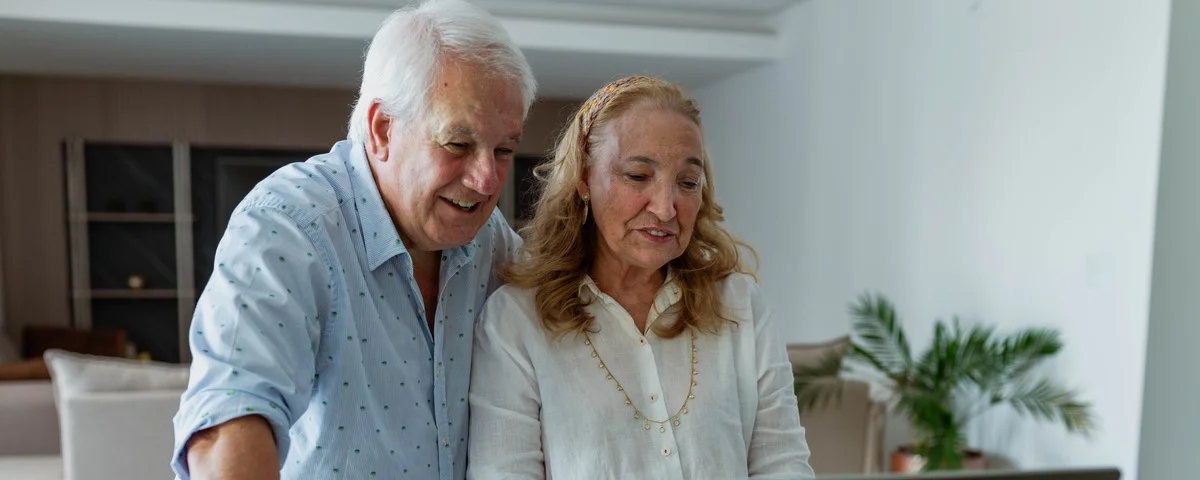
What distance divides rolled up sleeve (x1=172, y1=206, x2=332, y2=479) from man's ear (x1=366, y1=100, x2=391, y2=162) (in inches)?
7.0

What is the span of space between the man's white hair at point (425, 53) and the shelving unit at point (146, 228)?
269 inches

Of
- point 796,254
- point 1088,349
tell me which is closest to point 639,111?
point 1088,349

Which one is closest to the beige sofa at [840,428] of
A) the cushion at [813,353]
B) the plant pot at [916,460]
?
the cushion at [813,353]

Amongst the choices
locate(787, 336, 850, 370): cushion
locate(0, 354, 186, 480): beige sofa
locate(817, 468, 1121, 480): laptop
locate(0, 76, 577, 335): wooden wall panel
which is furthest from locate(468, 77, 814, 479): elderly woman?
locate(0, 76, 577, 335): wooden wall panel

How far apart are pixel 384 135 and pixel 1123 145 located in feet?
8.39

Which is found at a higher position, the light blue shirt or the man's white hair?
the man's white hair

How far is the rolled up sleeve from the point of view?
3.14ft

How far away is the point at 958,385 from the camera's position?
3.52 metres

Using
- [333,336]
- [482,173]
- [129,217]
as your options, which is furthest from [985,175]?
[129,217]

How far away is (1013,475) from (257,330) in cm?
76

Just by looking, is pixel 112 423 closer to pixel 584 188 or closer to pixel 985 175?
pixel 584 188

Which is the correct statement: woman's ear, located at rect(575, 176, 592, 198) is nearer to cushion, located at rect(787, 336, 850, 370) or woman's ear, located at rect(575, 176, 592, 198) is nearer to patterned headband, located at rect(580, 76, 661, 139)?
patterned headband, located at rect(580, 76, 661, 139)

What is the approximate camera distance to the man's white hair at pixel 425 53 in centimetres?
119

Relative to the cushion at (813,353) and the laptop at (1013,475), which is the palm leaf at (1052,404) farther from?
the laptop at (1013,475)
